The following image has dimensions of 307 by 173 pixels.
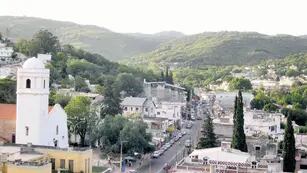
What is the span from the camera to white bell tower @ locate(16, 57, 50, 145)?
1617 inches

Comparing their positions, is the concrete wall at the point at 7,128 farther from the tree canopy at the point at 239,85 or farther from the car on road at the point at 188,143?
the tree canopy at the point at 239,85

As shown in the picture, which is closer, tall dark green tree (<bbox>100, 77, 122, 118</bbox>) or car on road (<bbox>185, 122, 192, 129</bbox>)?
tall dark green tree (<bbox>100, 77, 122, 118</bbox>)

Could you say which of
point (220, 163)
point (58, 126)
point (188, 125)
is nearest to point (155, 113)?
point (188, 125)

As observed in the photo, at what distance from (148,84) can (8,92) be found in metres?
41.6

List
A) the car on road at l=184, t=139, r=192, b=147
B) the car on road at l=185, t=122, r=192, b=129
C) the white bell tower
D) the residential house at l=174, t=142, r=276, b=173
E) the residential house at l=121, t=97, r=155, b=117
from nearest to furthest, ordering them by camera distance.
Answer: the residential house at l=174, t=142, r=276, b=173 < the white bell tower < the car on road at l=184, t=139, r=192, b=147 < the residential house at l=121, t=97, r=155, b=117 < the car on road at l=185, t=122, r=192, b=129

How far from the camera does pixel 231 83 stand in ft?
438

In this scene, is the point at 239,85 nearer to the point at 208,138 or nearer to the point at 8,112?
the point at 208,138

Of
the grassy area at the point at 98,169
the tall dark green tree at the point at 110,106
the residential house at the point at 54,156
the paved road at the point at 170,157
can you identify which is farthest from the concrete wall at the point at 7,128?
the tall dark green tree at the point at 110,106

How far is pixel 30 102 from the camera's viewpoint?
41094mm

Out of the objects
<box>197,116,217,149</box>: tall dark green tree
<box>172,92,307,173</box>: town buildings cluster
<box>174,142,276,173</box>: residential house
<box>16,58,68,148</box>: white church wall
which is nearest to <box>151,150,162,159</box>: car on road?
<box>197,116,217,149</box>: tall dark green tree

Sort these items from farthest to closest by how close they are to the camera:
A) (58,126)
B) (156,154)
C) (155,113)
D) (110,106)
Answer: (155,113) → (110,106) → (156,154) → (58,126)

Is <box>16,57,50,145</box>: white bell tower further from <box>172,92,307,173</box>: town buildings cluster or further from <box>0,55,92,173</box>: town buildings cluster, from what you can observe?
<box>172,92,307,173</box>: town buildings cluster

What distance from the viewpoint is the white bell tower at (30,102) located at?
41.1 meters

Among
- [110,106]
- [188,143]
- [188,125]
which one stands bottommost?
[188,143]
